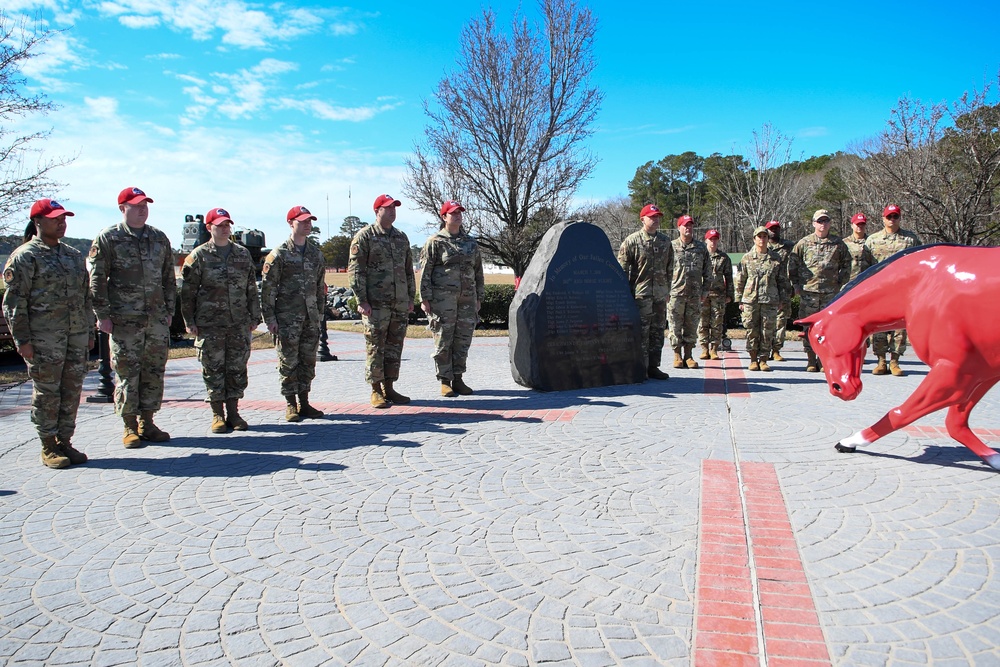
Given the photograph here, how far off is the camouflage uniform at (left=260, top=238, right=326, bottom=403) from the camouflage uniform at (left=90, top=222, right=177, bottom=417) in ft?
2.94

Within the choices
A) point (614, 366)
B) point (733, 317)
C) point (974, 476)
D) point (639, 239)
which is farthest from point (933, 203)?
point (974, 476)

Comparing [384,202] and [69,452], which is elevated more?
[384,202]

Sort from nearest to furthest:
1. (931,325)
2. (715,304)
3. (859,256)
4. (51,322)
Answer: (931,325)
(51,322)
(859,256)
(715,304)

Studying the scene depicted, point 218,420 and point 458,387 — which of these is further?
point 458,387

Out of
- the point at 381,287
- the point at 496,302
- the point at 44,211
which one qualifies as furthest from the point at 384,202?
the point at 496,302

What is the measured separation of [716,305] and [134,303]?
337 inches

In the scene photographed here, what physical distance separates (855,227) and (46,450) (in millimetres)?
9814

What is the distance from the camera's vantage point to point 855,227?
8859 mm

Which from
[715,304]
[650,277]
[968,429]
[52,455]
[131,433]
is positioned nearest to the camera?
[968,429]

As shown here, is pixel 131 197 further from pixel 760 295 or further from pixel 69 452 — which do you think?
pixel 760 295

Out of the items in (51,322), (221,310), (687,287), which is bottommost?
(51,322)

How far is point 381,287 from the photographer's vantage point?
6.71 metres

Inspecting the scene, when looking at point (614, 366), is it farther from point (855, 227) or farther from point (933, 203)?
point (933, 203)

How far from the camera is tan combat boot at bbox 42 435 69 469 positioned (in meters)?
4.70
